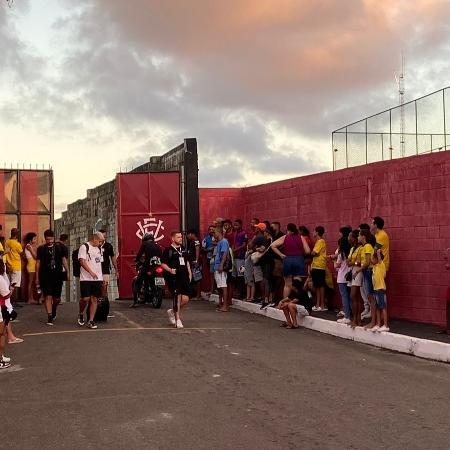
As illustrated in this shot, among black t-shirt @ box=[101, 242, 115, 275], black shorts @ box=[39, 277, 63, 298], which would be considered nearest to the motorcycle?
black t-shirt @ box=[101, 242, 115, 275]

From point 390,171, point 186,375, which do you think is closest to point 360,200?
point 390,171

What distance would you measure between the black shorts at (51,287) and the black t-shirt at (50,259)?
146 mm

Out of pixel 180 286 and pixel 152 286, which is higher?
pixel 180 286

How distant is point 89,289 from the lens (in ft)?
41.0

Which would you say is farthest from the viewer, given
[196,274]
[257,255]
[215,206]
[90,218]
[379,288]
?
[90,218]

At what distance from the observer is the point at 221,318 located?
14.1m

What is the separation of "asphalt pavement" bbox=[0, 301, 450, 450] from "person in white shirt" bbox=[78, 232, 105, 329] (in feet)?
2.34

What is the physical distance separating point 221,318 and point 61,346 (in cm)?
430

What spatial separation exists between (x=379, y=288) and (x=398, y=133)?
627 centimetres

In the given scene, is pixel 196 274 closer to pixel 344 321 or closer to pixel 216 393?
pixel 344 321

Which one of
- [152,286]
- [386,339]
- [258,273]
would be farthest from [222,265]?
[386,339]

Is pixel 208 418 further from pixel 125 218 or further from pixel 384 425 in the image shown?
pixel 125 218

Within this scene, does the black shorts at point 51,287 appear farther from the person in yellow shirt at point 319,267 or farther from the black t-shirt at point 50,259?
the person in yellow shirt at point 319,267

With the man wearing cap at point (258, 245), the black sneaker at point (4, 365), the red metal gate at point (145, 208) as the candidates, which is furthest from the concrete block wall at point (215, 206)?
the black sneaker at point (4, 365)
